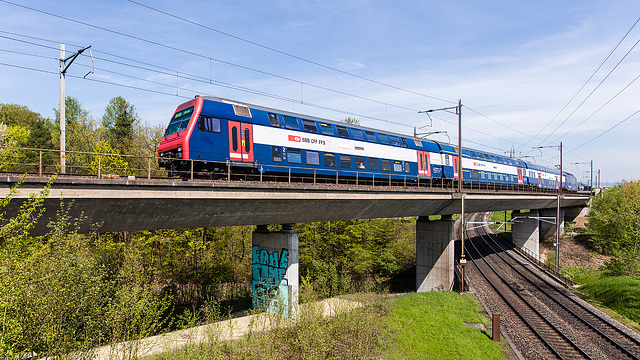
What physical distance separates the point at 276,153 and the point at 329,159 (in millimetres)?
4311

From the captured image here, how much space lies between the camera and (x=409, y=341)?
61.4ft

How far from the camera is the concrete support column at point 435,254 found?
101 ft

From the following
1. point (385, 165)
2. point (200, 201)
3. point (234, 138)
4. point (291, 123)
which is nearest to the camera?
point (200, 201)

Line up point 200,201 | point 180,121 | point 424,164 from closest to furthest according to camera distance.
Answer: point 200,201 → point 180,121 → point 424,164

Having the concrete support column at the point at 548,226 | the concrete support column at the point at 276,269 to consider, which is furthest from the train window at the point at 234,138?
the concrete support column at the point at 548,226

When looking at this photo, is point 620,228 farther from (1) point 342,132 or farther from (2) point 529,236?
(1) point 342,132

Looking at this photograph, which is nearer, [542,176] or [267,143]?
[267,143]

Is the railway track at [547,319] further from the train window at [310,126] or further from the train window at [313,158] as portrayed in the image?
the train window at [310,126]

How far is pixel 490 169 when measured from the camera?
4172 cm

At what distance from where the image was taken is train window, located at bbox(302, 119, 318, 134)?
72.7ft

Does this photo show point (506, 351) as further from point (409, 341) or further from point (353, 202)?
point (353, 202)

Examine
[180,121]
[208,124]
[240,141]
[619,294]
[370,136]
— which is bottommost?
[619,294]

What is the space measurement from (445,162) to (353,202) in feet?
56.2

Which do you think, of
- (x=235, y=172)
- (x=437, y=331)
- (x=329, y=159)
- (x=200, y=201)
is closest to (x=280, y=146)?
(x=235, y=172)
